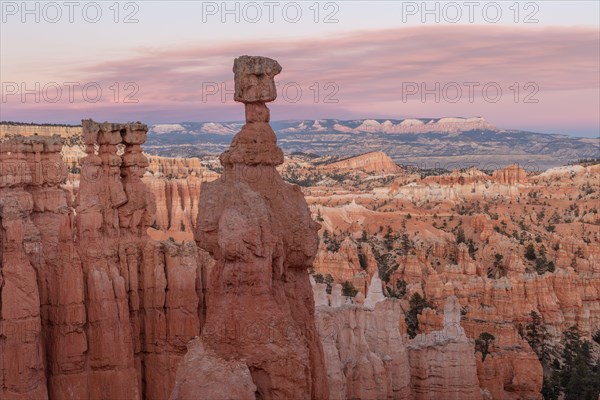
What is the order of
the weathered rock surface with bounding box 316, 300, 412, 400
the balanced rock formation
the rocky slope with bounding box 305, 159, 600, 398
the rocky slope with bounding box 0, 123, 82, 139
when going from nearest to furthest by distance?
the weathered rock surface with bounding box 316, 300, 412, 400 → the balanced rock formation → the rocky slope with bounding box 305, 159, 600, 398 → the rocky slope with bounding box 0, 123, 82, 139

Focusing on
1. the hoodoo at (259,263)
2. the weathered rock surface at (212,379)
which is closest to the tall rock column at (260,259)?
the hoodoo at (259,263)

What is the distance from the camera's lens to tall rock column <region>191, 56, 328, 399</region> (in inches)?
351

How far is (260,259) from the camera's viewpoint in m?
9.08

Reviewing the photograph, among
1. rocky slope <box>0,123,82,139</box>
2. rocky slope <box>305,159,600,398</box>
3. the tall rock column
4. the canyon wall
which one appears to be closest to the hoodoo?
the tall rock column

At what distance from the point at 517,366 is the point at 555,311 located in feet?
37.0

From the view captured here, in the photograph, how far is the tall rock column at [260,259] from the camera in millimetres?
8922

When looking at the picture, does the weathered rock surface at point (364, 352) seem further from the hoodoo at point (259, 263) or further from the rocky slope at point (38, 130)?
the rocky slope at point (38, 130)

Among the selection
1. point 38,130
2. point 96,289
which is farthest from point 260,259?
point 38,130

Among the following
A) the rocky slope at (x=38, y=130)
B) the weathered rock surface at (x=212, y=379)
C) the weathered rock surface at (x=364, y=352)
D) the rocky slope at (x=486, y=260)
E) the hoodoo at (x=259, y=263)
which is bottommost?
the rocky slope at (x=486, y=260)

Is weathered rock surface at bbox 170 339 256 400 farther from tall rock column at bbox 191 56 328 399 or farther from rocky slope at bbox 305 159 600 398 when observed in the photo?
rocky slope at bbox 305 159 600 398

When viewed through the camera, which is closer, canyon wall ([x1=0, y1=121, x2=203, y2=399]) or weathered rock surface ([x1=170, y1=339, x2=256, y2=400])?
weathered rock surface ([x1=170, y1=339, x2=256, y2=400])

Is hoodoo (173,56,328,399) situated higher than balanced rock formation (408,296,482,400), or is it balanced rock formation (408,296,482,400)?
hoodoo (173,56,328,399)

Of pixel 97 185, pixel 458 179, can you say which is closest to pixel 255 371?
pixel 97 185

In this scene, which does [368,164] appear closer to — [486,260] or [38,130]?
[38,130]
